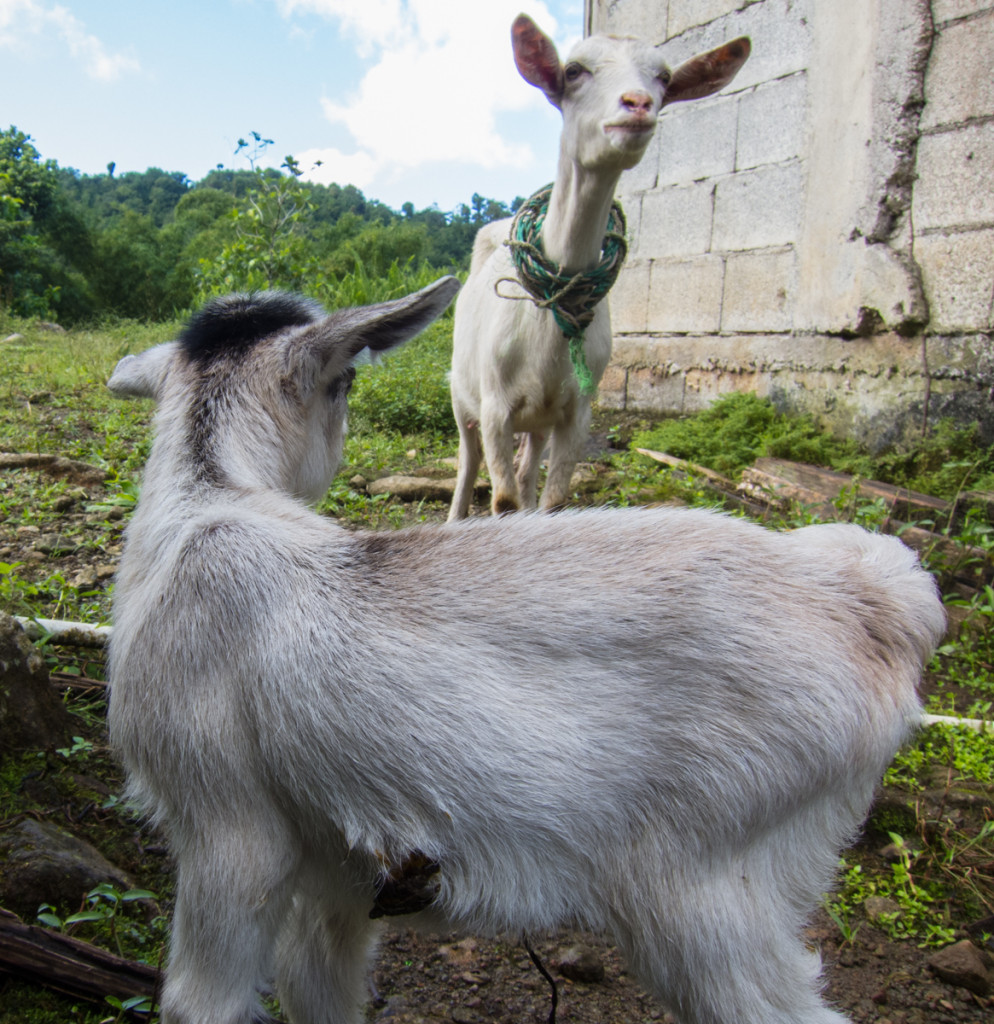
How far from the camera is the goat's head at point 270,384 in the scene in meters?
2.08

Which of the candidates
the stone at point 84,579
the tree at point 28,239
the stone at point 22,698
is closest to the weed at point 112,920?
the stone at point 22,698

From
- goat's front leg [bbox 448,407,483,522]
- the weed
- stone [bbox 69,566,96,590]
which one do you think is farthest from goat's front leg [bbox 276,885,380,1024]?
goat's front leg [bbox 448,407,483,522]

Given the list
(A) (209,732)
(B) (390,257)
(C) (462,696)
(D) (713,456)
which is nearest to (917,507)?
(D) (713,456)

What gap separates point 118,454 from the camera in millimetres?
5621

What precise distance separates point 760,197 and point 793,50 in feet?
3.39

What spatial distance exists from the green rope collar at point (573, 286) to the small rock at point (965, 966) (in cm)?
252

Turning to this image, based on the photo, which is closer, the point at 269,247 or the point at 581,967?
the point at 581,967

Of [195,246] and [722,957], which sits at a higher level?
[195,246]

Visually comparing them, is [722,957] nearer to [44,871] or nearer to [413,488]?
[44,871]

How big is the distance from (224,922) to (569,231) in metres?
3.14

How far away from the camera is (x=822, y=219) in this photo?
600 centimetres

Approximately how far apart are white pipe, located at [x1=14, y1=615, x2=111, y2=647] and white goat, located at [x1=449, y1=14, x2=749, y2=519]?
191cm

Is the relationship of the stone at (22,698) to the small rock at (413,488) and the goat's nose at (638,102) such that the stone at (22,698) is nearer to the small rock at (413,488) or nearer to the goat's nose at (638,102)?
the goat's nose at (638,102)

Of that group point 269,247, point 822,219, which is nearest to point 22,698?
point 822,219
